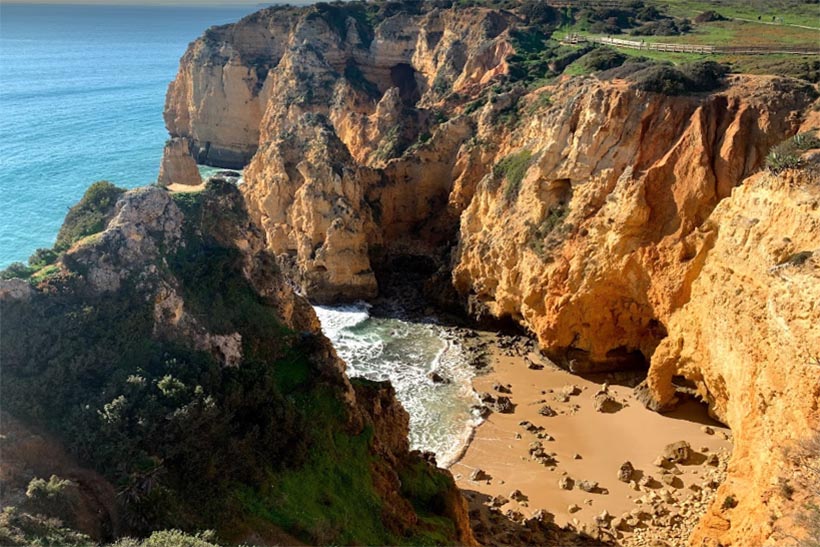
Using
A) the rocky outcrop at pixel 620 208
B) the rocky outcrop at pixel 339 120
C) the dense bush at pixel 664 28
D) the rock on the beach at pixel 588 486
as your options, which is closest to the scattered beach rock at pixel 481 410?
the rocky outcrop at pixel 620 208

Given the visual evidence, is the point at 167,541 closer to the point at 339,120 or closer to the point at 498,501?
the point at 498,501

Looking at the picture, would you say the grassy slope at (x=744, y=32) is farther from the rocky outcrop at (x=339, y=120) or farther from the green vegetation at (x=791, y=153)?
the green vegetation at (x=791, y=153)

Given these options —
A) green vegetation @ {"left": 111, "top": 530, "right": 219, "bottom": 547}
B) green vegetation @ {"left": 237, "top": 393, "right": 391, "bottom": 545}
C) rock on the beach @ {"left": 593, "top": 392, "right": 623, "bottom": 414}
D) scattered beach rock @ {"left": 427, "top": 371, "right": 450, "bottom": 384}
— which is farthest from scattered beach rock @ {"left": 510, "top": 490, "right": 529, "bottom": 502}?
green vegetation @ {"left": 111, "top": 530, "right": 219, "bottom": 547}

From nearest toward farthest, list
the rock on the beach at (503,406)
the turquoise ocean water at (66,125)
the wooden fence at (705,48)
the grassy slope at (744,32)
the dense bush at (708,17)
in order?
the rock on the beach at (503,406) → the grassy slope at (744,32) → the wooden fence at (705,48) → the turquoise ocean water at (66,125) → the dense bush at (708,17)

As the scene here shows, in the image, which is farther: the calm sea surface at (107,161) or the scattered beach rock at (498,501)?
the calm sea surface at (107,161)

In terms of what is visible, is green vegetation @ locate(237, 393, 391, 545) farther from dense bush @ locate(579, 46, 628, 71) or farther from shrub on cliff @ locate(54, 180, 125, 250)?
dense bush @ locate(579, 46, 628, 71)

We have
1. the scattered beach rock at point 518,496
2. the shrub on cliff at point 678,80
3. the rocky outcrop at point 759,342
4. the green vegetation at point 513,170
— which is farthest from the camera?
the green vegetation at point 513,170

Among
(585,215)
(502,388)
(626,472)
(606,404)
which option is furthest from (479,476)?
(585,215)

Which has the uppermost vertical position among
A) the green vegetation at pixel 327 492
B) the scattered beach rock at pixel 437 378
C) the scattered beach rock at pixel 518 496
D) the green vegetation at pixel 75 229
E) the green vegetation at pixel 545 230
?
the green vegetation at pixel 75 229
